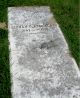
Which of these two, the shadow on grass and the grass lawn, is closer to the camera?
the shadow on grass

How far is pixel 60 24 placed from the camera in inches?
207

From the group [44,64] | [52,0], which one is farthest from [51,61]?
[52,0]

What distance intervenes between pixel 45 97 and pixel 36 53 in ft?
3.26

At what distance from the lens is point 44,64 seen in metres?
4.06

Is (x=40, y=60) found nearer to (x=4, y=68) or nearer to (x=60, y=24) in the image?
(x=4, y=68)

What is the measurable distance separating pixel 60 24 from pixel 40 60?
→ 125 centimetres

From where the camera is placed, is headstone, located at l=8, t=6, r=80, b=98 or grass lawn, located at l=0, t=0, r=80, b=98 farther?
grass lawn, located at l=0, t=0, r=80, b=98

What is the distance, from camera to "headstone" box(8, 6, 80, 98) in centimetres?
356

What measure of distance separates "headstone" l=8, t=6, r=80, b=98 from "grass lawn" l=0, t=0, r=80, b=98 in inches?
3.0

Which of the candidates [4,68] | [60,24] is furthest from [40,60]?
[60,24]

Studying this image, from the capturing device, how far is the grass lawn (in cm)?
383

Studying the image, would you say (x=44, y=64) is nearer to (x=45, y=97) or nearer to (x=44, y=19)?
(x=45, y=97)

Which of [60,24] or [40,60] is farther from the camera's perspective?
[60,24]

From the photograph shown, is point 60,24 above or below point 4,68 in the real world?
above
